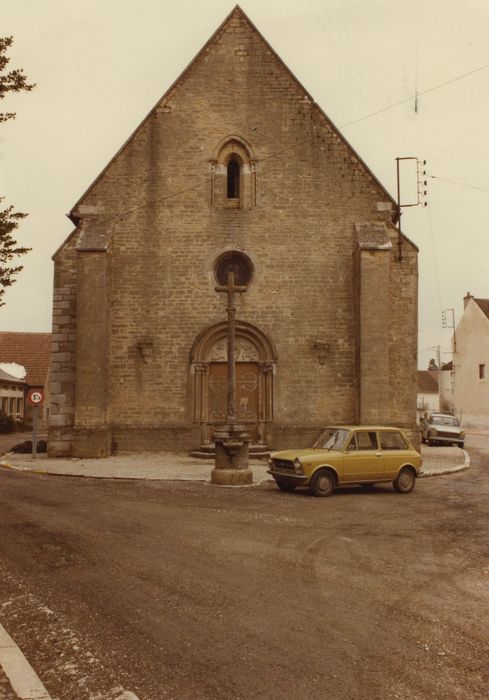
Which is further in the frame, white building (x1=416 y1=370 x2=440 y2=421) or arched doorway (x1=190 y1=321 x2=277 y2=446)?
white building (x1=416 y1=370 x2=440 y2=421)

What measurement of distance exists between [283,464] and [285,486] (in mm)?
551

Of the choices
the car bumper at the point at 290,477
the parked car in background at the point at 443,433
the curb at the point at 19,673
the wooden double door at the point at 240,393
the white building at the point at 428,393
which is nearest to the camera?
the curb at the point at 19,673

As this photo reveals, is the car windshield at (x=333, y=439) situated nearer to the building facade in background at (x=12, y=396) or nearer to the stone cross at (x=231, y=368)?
the stone cross at (x=231, y=368)

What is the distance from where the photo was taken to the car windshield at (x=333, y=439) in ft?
45.7

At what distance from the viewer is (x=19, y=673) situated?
14.5ft

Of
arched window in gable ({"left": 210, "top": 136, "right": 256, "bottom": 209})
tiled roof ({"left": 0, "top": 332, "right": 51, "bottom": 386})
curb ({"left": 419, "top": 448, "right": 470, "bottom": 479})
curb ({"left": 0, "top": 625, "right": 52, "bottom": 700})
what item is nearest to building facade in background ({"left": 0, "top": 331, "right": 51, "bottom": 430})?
tiled roof ({"left": 0, "top": 332, "right": 51, "bottom": 386})

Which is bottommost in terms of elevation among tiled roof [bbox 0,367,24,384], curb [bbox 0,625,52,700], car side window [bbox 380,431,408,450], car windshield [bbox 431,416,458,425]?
curb [bbox 0,625,52,700]

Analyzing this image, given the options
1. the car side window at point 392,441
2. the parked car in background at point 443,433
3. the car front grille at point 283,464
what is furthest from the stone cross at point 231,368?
the parked car in background at point 443,433

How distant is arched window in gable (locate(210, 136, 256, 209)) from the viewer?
21.7m

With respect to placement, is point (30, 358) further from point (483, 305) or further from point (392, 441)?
point (392, 441)

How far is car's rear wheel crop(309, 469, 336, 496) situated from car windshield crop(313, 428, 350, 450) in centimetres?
63

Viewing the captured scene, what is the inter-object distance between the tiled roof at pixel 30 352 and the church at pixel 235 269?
2512 cm

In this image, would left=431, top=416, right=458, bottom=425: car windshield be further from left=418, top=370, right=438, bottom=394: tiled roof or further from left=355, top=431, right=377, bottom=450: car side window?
left=418, top=370, right=438, bottom=394: tiled roof

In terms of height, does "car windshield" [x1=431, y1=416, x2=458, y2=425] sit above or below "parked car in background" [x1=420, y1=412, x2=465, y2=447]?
above
